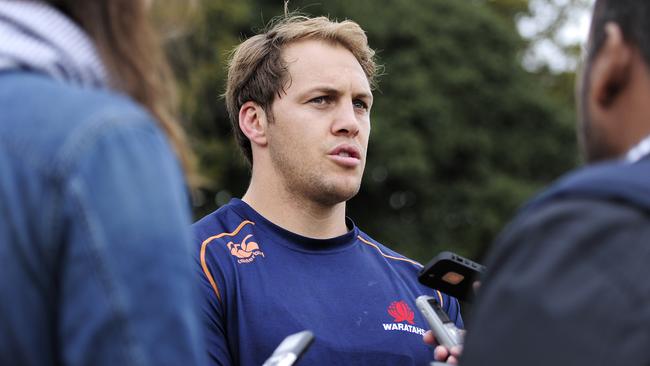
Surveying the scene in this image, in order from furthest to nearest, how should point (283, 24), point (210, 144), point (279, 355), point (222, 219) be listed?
point (210, 144), point (283, 24), point (222, 219), point (279, 355)

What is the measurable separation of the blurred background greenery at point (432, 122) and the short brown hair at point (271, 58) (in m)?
12.7

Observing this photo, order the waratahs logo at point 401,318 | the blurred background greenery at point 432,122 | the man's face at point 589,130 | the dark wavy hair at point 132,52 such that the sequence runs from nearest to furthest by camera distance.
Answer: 1. the dark wavy hair at point 132,52
2. the man's face at point 589,130
3. the waratahs logo at point 401,318
4. the blurred background greenery at point 432,122

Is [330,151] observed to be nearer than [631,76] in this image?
No

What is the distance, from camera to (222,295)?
3695mm

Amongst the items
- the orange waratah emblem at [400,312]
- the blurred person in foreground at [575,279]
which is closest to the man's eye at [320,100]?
the orange waratah emblem at [400,312]

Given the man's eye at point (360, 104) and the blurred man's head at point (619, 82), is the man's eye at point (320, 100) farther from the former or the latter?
the blurred man's head at point (619, 82)

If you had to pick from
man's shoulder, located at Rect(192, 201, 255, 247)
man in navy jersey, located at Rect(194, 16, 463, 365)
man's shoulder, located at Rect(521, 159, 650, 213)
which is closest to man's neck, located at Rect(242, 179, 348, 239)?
man in navy jersey, located at Rect(194, 16, 463, 365)

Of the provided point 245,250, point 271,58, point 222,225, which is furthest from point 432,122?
point 245,250

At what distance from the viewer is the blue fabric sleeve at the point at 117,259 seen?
59.7 inches

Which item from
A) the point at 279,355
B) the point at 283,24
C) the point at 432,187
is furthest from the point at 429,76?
the point at 279,355

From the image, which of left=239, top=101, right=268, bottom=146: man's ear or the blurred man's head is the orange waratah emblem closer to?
left=239, top=101, right=268, bottom=146: man's ear

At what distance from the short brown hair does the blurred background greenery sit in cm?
1271

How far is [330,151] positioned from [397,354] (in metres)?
1.03

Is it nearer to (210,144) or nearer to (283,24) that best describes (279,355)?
(283,24)
